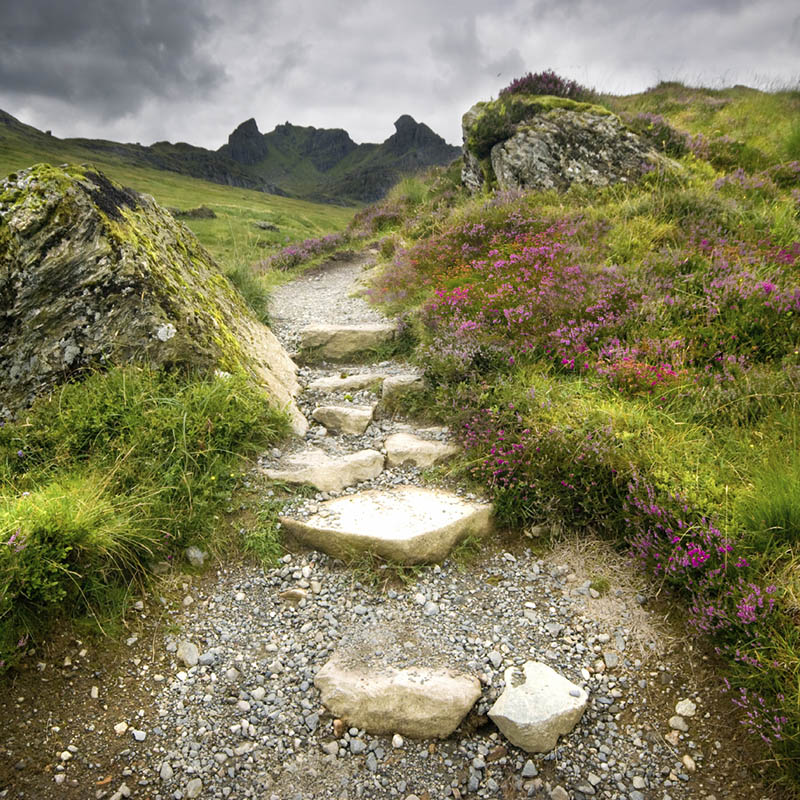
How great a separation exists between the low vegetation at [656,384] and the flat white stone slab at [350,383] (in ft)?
2.56

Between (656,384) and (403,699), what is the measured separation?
4.10 m

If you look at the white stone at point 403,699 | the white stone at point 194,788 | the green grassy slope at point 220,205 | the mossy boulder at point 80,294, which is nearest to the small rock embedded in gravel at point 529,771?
the white stone at point 403,699

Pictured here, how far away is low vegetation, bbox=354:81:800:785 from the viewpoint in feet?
10.7

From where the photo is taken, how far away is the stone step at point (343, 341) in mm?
8633

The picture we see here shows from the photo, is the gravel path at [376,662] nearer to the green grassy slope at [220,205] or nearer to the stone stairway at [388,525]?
the stone stairway at [388,525]

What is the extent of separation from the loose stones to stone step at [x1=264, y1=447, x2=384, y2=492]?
211cm

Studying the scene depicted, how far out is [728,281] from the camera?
6336mm

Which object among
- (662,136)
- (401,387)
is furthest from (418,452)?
(662,136)

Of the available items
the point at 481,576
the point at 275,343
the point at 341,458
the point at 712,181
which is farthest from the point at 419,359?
the point at 712,181

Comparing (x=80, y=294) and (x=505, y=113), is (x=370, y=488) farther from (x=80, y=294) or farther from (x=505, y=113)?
(x=505, y=113)

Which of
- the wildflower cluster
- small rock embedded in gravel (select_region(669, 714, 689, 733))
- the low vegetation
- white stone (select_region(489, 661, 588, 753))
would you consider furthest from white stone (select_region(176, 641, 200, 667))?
the wildflower cluster

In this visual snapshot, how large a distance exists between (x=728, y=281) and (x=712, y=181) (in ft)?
22.6

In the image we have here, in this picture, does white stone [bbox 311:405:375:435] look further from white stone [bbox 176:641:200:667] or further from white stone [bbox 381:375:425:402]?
white stone [bbox 176:641:200:667]

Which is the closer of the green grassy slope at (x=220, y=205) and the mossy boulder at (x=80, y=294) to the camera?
the mossy boulder at (x=80, y=294)
